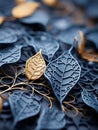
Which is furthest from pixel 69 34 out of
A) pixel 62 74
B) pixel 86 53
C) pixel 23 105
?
pixel 23 105

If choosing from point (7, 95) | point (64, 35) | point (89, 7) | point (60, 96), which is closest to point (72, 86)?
point (60, 96)

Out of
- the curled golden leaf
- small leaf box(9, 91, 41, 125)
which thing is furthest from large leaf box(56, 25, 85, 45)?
small leaf box(9, 91, 41, 125)

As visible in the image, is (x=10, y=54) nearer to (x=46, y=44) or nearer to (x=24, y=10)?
(x=46, y=44)

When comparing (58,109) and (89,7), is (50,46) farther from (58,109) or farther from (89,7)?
(89,7)

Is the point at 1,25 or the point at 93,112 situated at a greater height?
the point at 1,25

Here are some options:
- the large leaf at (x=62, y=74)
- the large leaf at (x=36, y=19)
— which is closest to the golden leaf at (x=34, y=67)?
the large leaf at (x=62, y=74)

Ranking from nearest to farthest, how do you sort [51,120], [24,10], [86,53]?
[51,120] → [86,53] → [24,10]
